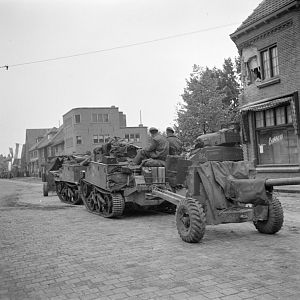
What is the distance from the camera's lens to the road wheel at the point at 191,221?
22.0 ft

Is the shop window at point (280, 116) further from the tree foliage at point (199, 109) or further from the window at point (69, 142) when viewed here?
the window at point (69, 142)

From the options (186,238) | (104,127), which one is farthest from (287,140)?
(104,127)

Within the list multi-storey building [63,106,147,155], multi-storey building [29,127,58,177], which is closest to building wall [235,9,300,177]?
multi-storey building [63,106,147,155]

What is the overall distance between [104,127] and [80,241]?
5289 centimetres

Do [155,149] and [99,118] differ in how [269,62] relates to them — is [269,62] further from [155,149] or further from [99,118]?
[99,118]

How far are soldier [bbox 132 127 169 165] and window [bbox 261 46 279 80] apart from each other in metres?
8.28

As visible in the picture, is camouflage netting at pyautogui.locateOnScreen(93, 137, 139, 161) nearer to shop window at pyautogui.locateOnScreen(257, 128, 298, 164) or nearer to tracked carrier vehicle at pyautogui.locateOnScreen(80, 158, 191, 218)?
tracked carrier vehicle at pyautogui.locateOnScreen(80, 158, 191, 218)

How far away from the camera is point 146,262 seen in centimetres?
575

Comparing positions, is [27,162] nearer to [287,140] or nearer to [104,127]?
[104,127]

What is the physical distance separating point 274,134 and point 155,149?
840 cm

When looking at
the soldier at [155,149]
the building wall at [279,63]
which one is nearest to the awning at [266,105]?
the building wall at [279,63]

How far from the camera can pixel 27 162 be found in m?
96.6

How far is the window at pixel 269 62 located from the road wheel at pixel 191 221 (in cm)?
1139

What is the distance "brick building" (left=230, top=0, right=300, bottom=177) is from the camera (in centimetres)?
1562
